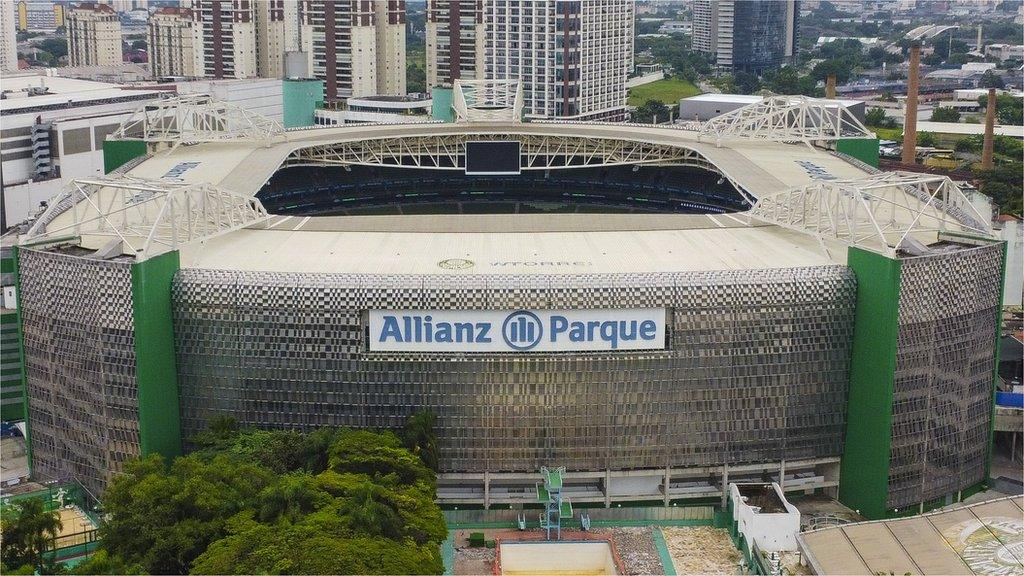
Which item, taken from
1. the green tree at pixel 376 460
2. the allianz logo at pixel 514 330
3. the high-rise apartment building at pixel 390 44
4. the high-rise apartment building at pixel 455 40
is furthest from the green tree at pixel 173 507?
the high-rise apartment building at pixel 390 44

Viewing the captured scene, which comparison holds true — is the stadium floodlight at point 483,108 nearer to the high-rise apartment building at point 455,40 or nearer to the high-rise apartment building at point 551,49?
the high-rise apartment building at point 551,49

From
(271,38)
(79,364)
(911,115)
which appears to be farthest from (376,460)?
(271,38)

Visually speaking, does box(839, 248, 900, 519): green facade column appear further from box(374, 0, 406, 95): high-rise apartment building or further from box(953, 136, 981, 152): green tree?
box(374, 0, 406, 95): high-rise apartment building

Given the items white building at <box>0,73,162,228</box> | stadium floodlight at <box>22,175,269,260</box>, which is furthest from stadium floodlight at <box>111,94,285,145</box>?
stadium floodlight at <box>22,175,269,260</box>

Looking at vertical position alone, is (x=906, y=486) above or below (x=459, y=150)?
below

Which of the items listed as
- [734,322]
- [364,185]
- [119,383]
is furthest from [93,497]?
[364,185]

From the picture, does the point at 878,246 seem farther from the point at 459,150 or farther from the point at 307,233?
the point at 459,150

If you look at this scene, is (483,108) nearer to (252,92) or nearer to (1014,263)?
(1014,263)
